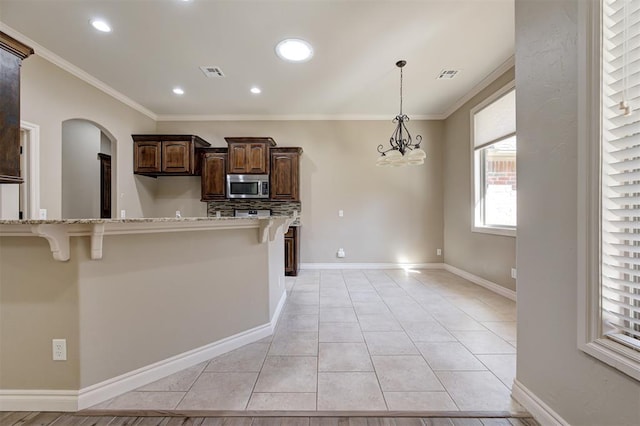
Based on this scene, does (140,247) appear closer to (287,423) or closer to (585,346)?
(287,423)

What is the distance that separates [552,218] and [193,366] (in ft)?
7.92

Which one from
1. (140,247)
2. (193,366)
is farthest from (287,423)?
(140,247)

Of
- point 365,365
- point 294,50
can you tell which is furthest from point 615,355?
point 294,50

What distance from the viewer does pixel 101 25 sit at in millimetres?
2613

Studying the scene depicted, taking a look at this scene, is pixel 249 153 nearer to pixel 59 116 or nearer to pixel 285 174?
pixel 285 174

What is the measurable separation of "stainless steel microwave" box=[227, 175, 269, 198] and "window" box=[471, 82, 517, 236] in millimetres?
3535

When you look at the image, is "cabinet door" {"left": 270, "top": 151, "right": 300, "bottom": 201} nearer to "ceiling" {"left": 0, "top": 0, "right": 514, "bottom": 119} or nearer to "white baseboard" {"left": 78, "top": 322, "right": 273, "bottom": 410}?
"ceiling" {"left": 0, "top": 0, "right": 514, "bottom": 119}

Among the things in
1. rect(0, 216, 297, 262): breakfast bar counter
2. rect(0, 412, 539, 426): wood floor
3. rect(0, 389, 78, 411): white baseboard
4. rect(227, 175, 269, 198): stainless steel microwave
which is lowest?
rect(0, 412, 539, 426): wood floor

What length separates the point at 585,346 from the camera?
1117 mm

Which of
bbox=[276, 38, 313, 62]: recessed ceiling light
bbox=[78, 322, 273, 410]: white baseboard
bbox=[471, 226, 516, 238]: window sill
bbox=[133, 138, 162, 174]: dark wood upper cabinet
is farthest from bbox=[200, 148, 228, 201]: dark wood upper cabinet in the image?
bbox=[471, 226, 516, 238]: window sill

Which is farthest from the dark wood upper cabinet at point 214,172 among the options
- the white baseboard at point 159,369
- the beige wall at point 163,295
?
the white baseboard at point 159,369

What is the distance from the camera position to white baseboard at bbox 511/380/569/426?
128 centimetres

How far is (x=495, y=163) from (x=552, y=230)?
117 inches

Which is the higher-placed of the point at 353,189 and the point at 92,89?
the point at 92,89
